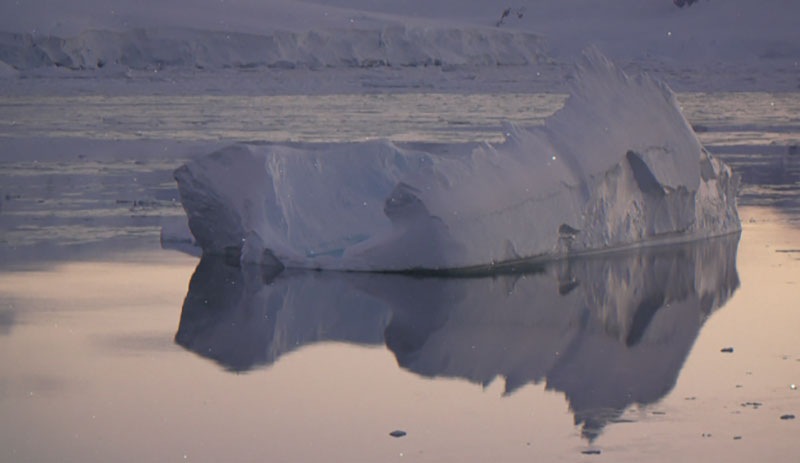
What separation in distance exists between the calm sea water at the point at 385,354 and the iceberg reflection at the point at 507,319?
2 centimetres

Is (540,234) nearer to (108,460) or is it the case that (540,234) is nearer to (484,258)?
(484,258)

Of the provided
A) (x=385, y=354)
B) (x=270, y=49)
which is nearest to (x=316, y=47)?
(x=270, y=49)

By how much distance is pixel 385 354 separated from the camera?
18.1 ft

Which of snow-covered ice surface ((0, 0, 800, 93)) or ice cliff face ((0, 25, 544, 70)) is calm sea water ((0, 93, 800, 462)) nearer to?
snow-covered ice surface ((0, 0, 800, 93))

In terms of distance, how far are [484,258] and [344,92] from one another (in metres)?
19.4

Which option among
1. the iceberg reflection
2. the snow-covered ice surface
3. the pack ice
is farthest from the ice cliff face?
the iceberg reflection

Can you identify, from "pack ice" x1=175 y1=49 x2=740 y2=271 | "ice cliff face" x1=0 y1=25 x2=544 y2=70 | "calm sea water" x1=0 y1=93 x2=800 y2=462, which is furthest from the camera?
"ice cliff face" x1=0 y1=25 x2=544 y2=70

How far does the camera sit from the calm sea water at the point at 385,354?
4.35m

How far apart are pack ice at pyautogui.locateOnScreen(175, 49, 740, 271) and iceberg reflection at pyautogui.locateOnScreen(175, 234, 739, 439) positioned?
5.8 inches

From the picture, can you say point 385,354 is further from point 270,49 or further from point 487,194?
point 270,49

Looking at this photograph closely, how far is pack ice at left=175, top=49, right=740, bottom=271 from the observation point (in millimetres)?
7129

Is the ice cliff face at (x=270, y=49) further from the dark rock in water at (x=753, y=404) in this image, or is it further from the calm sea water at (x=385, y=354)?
the dark rock in water at (x=753, y=404)

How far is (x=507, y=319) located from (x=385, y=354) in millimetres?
812

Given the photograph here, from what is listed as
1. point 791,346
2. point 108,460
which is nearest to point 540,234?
point 791,346
